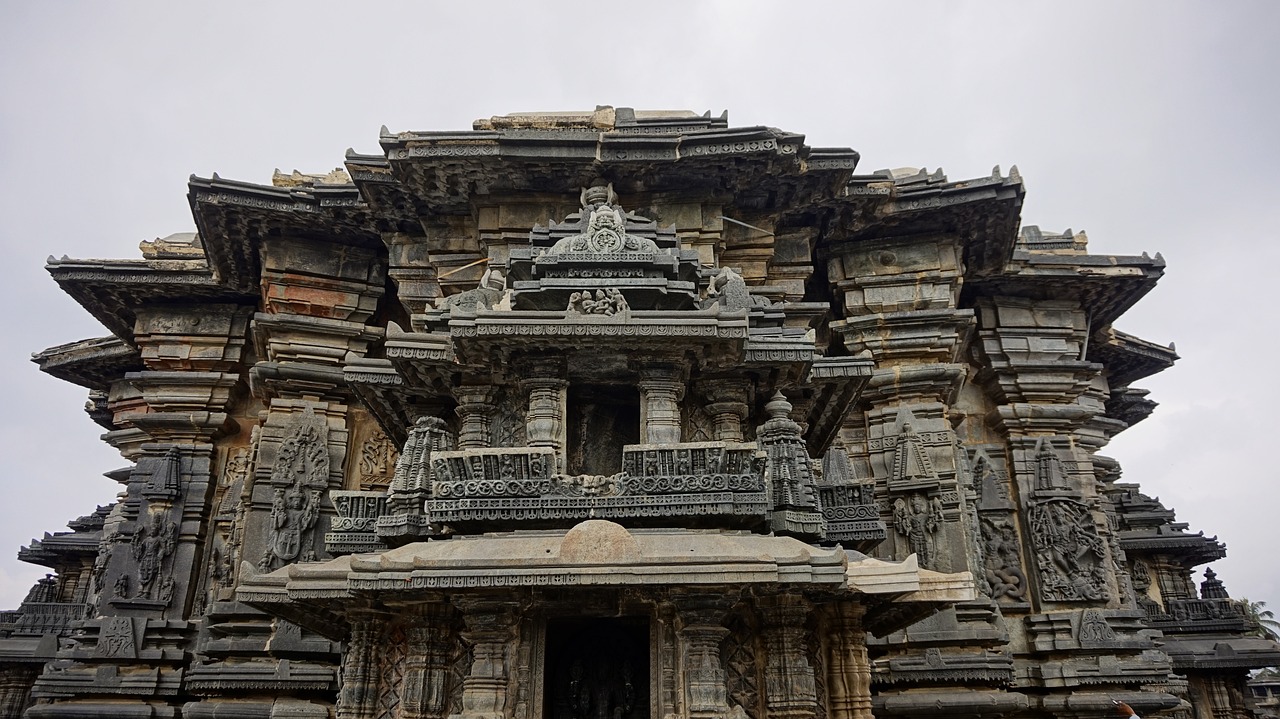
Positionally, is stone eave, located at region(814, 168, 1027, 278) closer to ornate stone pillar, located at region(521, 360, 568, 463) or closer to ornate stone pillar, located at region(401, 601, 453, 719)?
ornate stone pillar, located at region(521, 360, 568, 463)

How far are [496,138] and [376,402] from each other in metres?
4.02

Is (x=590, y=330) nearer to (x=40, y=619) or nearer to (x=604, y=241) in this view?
(x=604, y=241)

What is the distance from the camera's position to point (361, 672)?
6.86 m

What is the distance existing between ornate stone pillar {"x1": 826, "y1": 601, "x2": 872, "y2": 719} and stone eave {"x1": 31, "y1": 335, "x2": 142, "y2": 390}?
50.9 feet

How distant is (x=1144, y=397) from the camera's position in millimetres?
18922

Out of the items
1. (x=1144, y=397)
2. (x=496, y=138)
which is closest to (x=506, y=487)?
(x=496, y=138)

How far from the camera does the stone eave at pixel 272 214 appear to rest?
40.1 ft

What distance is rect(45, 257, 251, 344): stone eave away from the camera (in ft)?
46.6

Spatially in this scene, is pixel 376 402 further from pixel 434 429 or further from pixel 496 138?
pixel 496 138

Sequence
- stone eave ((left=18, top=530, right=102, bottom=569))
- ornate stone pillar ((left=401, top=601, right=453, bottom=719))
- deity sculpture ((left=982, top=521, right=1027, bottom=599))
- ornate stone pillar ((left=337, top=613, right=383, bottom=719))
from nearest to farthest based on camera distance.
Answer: ornate stone pillar ((left=401, top=601, right=453, bottom=719)) → ornate stone pillar ((left=337, top=613, right=383, bottom=719)) → deity sculpture ((left=982, top=521, right=1027, bottom=599)) → stone eave ((left=18, top=530, right=102, bottom=569))

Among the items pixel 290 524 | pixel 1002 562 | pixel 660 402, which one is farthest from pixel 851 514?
pixel 290 524

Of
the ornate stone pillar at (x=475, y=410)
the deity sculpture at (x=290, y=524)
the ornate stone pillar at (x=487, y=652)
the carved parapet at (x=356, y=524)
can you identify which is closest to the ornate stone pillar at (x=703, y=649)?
the ornate stone pillar at (x=487, y=652)

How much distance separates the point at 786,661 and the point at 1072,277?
34.4 feet

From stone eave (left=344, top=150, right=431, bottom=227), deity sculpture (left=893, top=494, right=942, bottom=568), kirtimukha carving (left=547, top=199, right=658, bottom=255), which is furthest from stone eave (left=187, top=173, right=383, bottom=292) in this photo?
deity sculpture (left=893, top=494, right=942, bottom=568)
